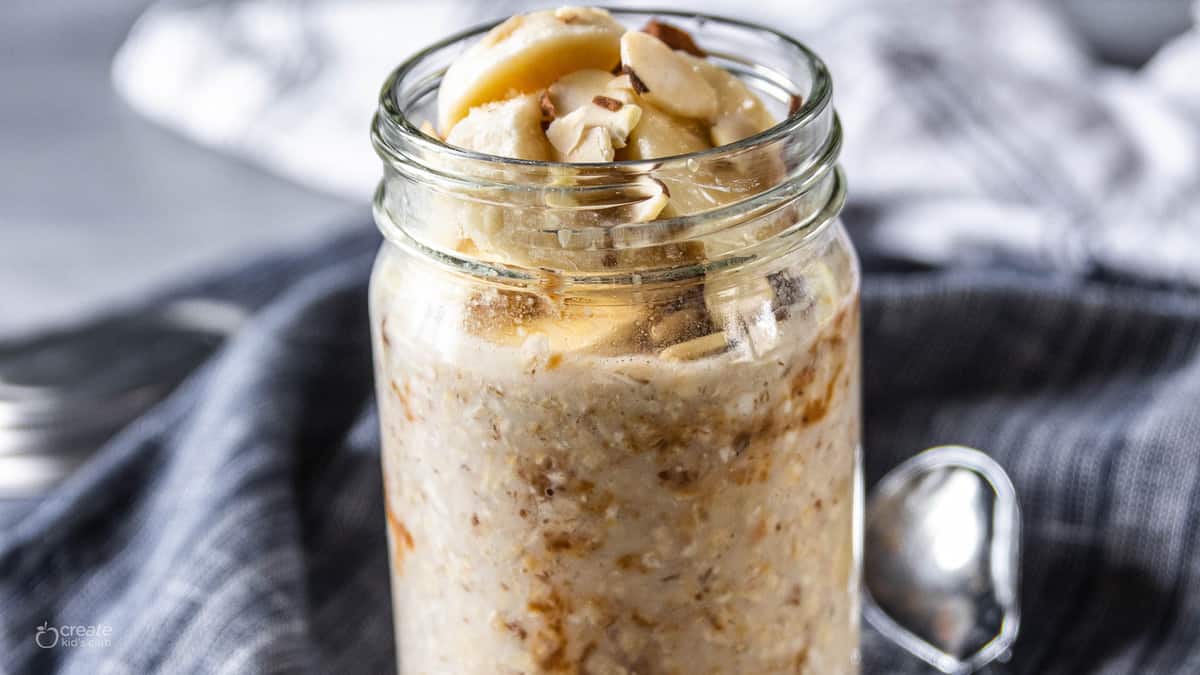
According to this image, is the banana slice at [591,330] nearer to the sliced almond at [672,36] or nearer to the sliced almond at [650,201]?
the sliced almond at [650,201]

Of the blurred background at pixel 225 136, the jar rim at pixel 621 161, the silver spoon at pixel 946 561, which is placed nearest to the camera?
the jar rim at pixel 621 161

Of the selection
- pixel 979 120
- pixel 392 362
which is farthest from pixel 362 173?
pixel 392 362

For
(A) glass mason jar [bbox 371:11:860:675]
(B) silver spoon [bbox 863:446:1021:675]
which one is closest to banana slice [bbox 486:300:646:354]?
(A) glass mason jar [bbox 371:11:860:675]

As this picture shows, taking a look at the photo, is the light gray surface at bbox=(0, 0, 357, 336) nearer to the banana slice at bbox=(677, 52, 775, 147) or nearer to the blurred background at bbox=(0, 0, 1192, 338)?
the blurred background at bbox=(0, 0, 1192, 338)

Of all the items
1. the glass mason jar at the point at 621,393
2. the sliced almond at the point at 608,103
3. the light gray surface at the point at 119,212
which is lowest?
the light gray surface at the point at 119,212

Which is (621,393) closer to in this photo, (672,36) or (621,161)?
(621,161)

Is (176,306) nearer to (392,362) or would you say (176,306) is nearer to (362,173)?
(362,173)

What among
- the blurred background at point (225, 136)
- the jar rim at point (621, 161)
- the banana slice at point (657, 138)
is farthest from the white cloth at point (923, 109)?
the banana slice at point (657, 138)
